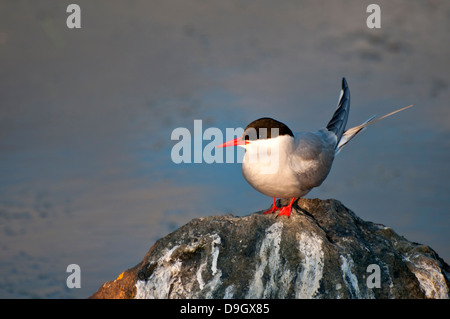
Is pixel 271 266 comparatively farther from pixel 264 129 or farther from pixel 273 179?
pixel 264 129

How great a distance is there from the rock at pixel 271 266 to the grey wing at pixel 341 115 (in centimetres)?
256

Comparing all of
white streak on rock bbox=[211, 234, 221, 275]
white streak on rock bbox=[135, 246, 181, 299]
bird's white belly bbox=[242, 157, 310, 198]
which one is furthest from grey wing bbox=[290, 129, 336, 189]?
white streak on rock bbox=[135, 246, 181, 299]

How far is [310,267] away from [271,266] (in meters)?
0.55

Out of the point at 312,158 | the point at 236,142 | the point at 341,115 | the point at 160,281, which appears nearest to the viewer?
the point at 160,281

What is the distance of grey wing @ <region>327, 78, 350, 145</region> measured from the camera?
29.5 feet

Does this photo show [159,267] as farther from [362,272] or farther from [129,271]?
[362,272]

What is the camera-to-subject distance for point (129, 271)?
7121 mm

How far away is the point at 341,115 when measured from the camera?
9273 mm

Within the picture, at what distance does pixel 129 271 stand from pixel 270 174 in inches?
108

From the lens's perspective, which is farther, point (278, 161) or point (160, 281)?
point (278, 161)

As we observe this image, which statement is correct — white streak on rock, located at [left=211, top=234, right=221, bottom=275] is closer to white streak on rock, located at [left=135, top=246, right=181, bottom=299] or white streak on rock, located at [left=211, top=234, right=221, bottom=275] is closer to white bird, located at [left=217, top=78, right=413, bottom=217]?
white streak on rock, located at [left=135, top=246, right=181, bottom=299]

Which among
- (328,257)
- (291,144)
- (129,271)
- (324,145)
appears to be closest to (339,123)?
(324,145)

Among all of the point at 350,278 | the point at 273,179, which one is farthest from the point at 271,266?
the point at 273,179

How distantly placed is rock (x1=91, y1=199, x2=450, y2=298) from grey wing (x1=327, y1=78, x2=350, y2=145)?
8.41 ft
